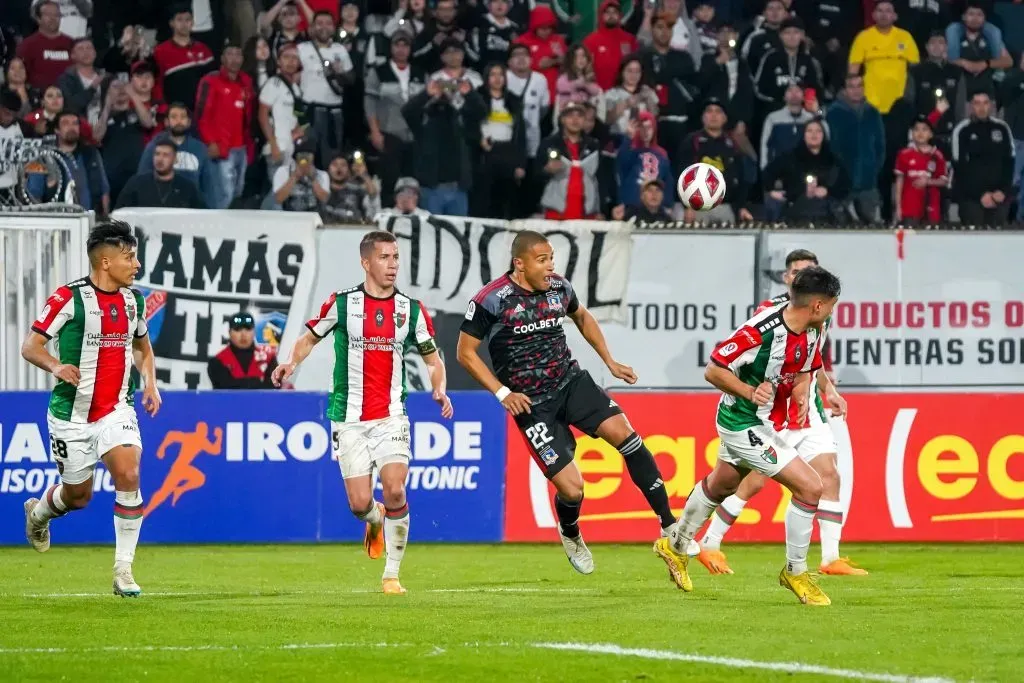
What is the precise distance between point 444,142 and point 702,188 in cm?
473

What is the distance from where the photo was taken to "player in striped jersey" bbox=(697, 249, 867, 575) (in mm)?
11836

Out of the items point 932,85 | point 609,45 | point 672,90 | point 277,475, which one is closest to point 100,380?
point 277,475

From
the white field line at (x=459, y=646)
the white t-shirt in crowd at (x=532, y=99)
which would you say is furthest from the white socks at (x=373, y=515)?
the white t-shirt in crowd at (x=532, y=99)

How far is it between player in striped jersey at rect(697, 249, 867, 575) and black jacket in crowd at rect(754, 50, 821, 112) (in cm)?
828

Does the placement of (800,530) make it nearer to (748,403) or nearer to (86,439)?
(748,403)

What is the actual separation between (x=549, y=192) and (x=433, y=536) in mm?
4977

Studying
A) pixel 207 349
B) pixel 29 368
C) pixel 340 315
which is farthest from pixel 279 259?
pixel 340 315

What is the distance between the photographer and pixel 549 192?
18.4 m

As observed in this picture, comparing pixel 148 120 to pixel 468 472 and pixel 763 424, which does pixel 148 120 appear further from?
pixel 763 424

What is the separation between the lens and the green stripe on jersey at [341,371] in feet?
35.3

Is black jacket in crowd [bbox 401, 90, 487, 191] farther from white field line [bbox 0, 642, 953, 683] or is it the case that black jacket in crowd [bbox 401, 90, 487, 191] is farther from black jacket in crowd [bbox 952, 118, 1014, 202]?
white field line [bbox 0, 642, 953, 683]

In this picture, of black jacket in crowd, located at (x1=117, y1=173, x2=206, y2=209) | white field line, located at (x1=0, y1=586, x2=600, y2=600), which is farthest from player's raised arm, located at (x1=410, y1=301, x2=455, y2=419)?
black jacket in crowd, located at (x1=117, y1=173, x2=206, y2=209)

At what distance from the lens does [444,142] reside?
60.2ft

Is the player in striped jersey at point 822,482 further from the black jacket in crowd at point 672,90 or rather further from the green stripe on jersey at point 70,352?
the black jacket in crowd at point 672,90
